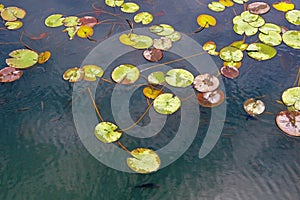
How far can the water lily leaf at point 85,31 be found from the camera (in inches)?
95.2

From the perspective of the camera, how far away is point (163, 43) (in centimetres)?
233

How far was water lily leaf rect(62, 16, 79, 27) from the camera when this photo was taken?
2.49 meters

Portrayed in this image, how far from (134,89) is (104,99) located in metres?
0.21

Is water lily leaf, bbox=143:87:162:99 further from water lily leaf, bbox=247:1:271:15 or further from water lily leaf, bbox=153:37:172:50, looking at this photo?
water lily leaf, bbox=247:1:271:15

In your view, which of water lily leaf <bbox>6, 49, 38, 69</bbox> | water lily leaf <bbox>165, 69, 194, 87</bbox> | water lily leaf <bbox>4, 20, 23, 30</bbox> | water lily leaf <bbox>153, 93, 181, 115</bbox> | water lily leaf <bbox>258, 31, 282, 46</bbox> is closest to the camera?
water lily leaf <bbox>153, 93, 181, 115</bbox>

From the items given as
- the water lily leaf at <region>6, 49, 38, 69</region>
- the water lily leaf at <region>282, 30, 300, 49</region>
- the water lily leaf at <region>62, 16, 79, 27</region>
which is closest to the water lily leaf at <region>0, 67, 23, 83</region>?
the water lily leaf at <region>6, 49, 38, 69</region>

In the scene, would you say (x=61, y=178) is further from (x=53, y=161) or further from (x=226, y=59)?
(x=226, y=59)

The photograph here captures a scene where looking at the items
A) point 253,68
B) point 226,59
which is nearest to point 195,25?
point 226,59

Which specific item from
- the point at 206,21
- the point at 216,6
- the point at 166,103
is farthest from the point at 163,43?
the point at 216,6

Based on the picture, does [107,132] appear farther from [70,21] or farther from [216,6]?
[216,6]

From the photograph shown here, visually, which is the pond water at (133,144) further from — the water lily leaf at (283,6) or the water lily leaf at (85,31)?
the water lily leaf at (283,6)

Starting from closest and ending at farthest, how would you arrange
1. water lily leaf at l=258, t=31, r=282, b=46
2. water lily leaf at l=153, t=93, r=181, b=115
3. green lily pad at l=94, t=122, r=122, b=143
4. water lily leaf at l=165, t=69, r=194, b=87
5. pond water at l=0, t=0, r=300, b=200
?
pond water at l=0, t=0, r=300, b=200 < green lily pad at l=94, t=122, r=122, b=143 < water lily leaf at l=153, t=93, r=181, b=115 < water lily leaf at l=165, t=69, r=194, b=87 < water lily leaf at l=258, t=31, r=282, b=46

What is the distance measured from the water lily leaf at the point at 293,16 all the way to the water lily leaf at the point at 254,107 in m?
0.88

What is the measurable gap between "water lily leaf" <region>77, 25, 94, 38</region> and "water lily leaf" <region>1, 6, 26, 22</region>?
20.8 inches
